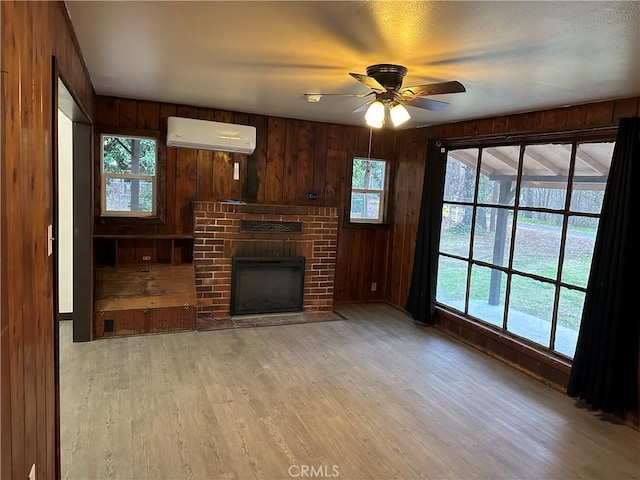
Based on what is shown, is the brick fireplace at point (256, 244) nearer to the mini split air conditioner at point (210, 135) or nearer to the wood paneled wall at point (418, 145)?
the mini split air conditioner at point (210, 135)

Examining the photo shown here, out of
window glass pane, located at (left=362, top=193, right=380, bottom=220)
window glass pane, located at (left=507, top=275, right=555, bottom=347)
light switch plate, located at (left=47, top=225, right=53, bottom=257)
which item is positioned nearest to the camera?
light switch plate, located at (left=47, top=225, right=53, bottom=257)

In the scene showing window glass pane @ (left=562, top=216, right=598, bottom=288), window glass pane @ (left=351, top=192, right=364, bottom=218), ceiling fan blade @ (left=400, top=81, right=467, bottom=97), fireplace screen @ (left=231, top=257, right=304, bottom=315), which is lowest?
fireplace screen @ (left=231, top=257, right=304, bottom=315)

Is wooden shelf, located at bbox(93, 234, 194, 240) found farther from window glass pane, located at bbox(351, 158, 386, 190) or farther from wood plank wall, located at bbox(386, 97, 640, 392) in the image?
wood plank wall, located at bbox(386, 97, 640, 392)

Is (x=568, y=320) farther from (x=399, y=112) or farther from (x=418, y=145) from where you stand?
(x=418, y=145)

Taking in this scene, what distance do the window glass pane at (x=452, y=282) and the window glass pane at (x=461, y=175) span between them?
0.73 meters

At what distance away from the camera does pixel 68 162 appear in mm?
4680

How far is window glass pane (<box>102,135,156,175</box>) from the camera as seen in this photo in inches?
184

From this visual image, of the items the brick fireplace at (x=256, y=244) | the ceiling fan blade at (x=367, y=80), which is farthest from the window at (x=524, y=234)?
the ceiling fan blade at (x=367, y=80)

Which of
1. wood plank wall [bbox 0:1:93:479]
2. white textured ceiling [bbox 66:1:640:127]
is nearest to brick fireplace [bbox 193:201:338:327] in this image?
white textured ceiling [bbox 66:1:640:127]

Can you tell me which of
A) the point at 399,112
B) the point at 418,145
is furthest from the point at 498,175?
the point at 399,112

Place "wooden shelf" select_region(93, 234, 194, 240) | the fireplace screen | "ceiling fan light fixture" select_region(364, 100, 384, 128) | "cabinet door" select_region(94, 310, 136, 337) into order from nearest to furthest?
"ceiling fan light fixture" select_region(364, 100, 384, 128)
"cabinet door" select_region(94, 310, 136, 337)
"wooden shelf" select_region(93, 234, 194, 240)
the fireplace screen

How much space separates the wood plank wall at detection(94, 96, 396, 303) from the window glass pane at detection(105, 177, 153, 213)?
14cm

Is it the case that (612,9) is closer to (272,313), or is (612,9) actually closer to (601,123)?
(601,123)

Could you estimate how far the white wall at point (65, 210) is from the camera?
15.2 ft
